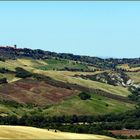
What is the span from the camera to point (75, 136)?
120 meters

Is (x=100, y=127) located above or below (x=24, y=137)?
below

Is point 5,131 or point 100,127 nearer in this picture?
point 5,131

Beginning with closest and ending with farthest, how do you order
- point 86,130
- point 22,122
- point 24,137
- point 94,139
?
point 24,137 → point 94,139 → point 86,130 → point 22,122

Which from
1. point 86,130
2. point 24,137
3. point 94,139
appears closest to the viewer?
point 24,137

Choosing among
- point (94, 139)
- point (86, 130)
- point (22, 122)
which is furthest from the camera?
point (22, 122)

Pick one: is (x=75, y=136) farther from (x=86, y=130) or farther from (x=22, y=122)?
(x=22, y=122)

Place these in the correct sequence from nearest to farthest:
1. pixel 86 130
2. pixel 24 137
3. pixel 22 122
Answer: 1. pixel 24 137
2. pixel 86 130
3. pixel 22 122

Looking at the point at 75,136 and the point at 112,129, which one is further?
the point at 112,129

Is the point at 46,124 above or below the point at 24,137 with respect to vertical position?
below

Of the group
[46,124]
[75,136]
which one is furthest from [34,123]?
[75,136]

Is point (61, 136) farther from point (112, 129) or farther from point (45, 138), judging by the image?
point (112, 129)

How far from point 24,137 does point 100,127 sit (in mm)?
94931

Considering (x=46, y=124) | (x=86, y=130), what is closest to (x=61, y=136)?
(x=86, y=130)

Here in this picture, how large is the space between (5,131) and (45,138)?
28.7 feet
